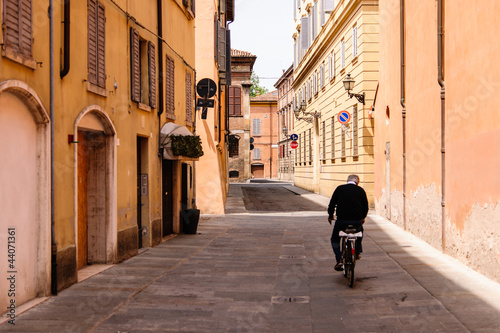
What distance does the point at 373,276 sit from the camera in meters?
9.42

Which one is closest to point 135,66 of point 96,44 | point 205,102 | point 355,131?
point 96,44

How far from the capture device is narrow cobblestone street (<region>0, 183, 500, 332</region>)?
6434 millimetres

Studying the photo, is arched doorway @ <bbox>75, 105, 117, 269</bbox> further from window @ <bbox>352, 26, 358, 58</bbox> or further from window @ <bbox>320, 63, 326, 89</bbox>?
window @ <bbox>320, 63, 326, 89</bbox>

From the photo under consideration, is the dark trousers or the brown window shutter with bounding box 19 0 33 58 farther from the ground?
the brown window shutter with bounding box 19 0 33 58

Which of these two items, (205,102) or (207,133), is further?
(207,133)

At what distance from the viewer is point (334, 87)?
2945cm

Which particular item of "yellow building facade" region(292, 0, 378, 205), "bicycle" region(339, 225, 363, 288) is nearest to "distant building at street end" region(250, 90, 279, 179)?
"yellow building facade" region(292, 0, 378, 205)

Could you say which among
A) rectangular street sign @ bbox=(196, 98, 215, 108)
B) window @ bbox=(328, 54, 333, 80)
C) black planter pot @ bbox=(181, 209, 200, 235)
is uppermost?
window @ bbox=(328, 54, 333, 80)

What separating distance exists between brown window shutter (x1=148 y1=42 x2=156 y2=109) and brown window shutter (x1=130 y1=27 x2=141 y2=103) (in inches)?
22.5

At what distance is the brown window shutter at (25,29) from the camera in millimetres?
6934

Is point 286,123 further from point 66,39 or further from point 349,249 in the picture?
point 66,39

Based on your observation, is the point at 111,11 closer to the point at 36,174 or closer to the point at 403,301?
the point at 36,174

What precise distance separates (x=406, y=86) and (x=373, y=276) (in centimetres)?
748

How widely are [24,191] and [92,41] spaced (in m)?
3.25
